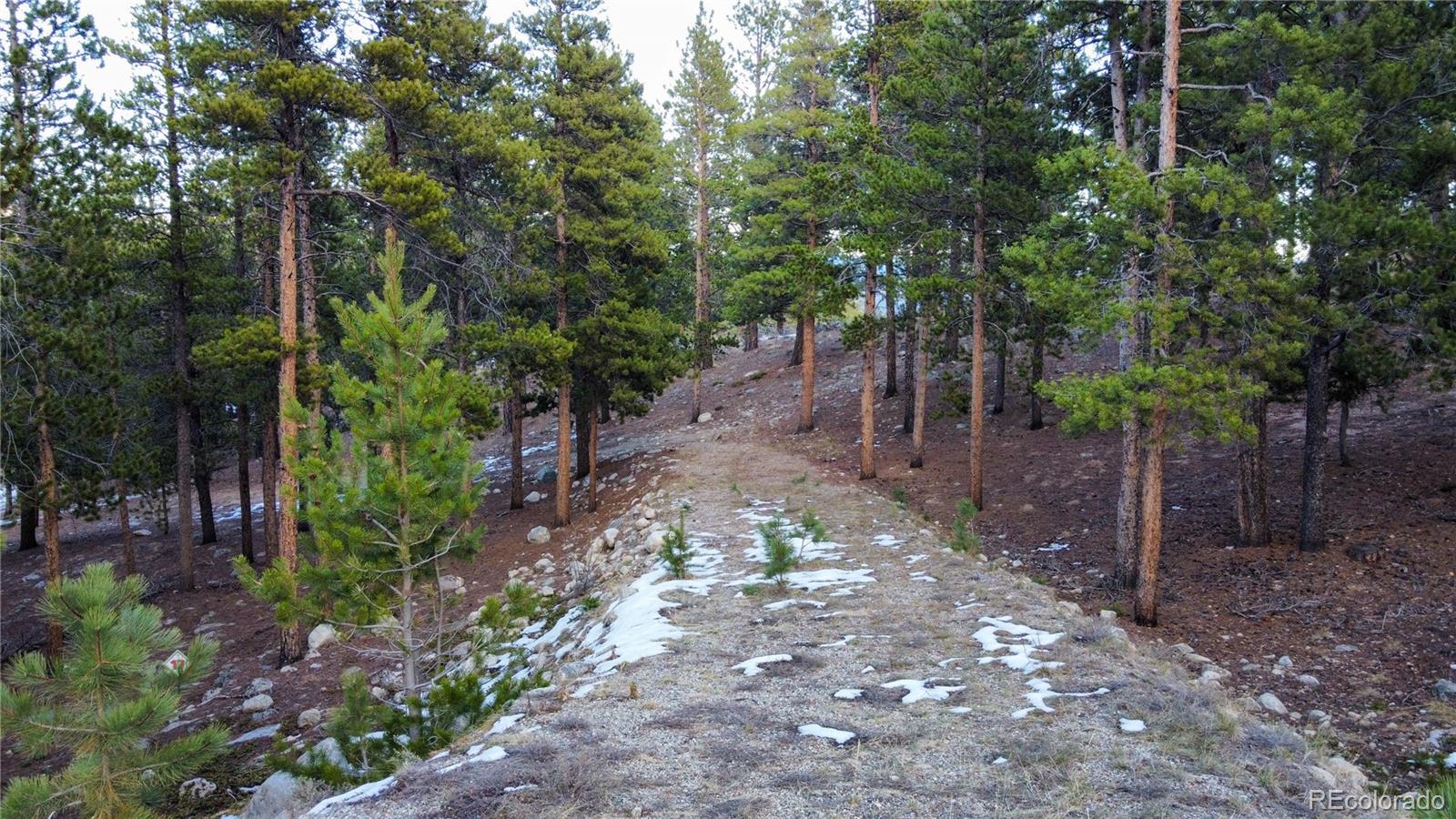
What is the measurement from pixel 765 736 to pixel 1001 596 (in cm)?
489

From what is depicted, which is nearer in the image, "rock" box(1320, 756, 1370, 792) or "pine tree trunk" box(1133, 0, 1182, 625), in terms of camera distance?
"rock" box(1320, 756, 1370, 792)

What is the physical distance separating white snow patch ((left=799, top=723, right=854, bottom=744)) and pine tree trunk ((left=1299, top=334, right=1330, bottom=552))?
10383 millimetres

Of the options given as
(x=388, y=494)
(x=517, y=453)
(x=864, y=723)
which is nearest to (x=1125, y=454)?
(x=864, y=723)

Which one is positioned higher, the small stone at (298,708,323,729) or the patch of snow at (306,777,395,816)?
the patch of snow at (306,777,395,816)

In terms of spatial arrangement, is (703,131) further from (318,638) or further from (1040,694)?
(1040,694)

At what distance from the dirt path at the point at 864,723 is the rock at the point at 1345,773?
0.05 metres

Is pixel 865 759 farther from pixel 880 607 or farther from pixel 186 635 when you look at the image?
pixel 186 635

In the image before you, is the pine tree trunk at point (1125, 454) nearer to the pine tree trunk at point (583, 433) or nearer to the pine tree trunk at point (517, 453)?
the pine tree trunk at point (583, 433)

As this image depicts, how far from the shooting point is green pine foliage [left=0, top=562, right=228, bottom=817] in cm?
568

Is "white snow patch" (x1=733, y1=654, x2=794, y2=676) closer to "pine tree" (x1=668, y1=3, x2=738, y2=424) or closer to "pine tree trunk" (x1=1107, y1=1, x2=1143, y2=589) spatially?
"pine tree trunk" (x1=1107, y1=1, x2=1143, y2=589)

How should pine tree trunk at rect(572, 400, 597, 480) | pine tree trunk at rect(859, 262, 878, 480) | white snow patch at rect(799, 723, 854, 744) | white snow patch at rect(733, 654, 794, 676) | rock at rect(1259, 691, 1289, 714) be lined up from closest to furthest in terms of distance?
1. white snow patch at rect(799, 723, 854, 744)
2. white snow patch at rect(733, 654, 794, 676)
3. rock at rect(1259, 691, 1289, 714)
4. pine tree trunk at rect(859, 262, 878, 480)
5. pine tree trunk at rect(572, 400, 597, 480)

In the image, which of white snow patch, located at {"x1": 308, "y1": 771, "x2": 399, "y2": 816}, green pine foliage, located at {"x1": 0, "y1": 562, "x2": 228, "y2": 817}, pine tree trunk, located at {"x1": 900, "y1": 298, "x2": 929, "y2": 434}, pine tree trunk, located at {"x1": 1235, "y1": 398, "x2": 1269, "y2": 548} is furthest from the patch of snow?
pine tree trunk, located at {"x1": 900, "y1": 298, "x2": 929, "y2": 434}

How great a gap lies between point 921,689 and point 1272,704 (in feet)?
15.1

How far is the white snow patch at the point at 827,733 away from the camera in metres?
5.63
